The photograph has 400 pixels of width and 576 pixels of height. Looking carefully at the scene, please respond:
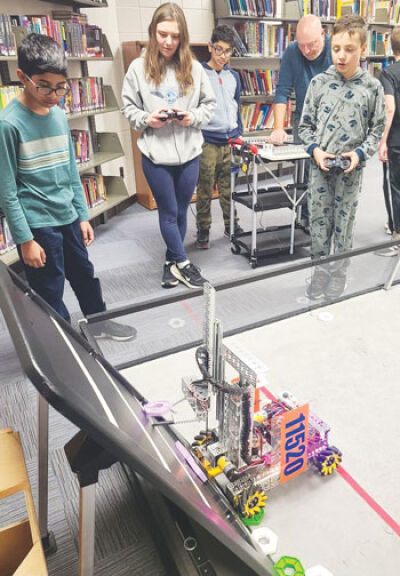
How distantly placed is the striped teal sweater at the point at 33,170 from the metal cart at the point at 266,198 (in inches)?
56.2

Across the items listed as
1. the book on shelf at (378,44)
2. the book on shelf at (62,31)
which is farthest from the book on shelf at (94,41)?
the book on shelf at (378,44)

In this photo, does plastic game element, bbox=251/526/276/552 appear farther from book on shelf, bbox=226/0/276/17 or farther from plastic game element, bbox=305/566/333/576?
book on shelf, bbox=226/0/276/17

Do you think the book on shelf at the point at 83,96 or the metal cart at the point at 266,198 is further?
the book on shelf at the point at 83,96

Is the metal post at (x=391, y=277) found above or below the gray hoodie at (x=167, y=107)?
below

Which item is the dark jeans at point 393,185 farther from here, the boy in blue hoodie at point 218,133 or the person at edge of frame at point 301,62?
the boy in blue hoodie at point 218,133

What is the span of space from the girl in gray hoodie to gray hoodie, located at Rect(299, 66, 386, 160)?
61 centimetres

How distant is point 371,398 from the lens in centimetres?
127

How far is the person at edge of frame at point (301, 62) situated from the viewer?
2.63 meters

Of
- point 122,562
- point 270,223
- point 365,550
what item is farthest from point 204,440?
point 270,223

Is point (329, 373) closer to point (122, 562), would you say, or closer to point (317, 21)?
point (122, 562)

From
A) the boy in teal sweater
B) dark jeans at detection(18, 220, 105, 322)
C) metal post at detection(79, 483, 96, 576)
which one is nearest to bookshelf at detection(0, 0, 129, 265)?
dark jeans at detection(18, 220, 105, 322)

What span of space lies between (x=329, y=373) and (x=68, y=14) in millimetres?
3015

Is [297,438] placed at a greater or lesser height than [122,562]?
greater

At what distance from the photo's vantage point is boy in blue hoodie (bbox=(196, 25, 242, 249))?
115 inches
